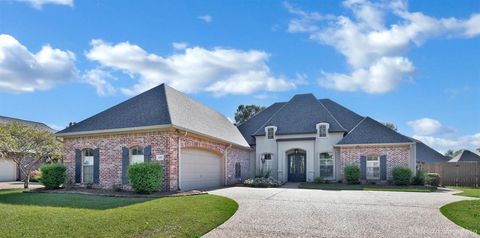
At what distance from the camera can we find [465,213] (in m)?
10.2

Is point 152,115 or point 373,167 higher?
point 152,115

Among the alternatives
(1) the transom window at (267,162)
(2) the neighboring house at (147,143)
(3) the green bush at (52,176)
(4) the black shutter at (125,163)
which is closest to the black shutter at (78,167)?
(2) the neighboring house at (147,143)

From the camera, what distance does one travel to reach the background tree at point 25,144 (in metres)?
18.5

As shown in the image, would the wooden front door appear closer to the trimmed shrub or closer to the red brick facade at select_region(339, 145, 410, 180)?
the red brick facade at select_region(339, 145, 410, 180)

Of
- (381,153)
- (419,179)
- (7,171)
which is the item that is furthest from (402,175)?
(7,171)

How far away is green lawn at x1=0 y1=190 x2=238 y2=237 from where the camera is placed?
303 inches

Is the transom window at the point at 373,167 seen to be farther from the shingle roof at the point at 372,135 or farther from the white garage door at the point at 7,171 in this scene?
the white garage door at the point at 7,171

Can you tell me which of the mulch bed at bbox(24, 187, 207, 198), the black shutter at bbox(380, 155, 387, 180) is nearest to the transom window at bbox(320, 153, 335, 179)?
the black shutter at bbox(380, 155, 387, 180)

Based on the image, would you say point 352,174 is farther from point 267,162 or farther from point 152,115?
point 152,115

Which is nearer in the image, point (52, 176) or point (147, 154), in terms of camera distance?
point (147, 154)

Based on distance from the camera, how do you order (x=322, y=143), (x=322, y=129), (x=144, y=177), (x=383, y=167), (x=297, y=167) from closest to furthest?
(x=144, y=177) → (x=383, y=167) → (x=322, y=143) → (x=322, y=129) → (x=297, y=167)

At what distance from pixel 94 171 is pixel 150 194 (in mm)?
4027

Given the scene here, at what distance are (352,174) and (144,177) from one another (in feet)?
43.1

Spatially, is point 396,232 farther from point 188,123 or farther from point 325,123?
point 325,123
